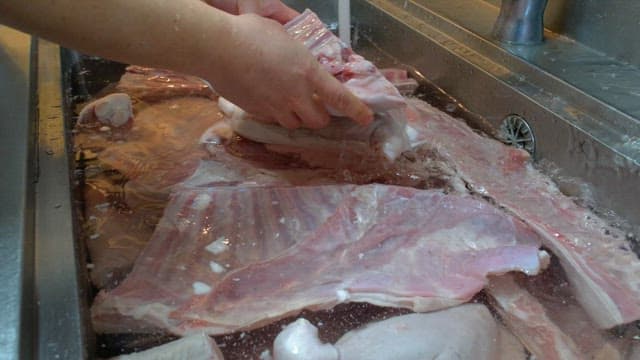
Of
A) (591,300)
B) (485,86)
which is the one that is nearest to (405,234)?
(591,300)

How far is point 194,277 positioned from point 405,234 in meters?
0.31

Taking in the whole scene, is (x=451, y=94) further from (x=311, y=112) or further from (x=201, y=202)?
(x=201, y=202)

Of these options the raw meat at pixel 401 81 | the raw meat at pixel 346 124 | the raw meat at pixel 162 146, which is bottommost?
the raw meat at pixel 162 146

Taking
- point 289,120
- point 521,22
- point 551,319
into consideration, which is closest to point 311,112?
point 289,120

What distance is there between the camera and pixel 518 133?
4.26 ft

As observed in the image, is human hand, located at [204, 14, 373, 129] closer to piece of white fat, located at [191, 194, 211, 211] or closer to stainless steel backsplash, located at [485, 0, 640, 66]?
piece of white fat, located at [191, 194, 211, 211]

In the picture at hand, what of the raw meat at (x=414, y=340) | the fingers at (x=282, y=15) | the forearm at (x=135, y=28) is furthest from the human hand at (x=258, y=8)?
the raw meat at (x=414, y=340)

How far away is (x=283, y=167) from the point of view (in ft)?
3.72

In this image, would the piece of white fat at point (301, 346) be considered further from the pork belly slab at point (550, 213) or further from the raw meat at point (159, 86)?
the raw meat at point (159, 86)

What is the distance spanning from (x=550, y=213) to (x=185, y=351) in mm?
629

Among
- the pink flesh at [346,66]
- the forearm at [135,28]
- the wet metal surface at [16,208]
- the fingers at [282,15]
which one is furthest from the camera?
the fingers at [282,15]

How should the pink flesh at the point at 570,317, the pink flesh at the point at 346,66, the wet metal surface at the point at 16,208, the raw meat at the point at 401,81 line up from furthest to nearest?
the raw meat at the point at 401,81 → the pink flesh at the point at 346,66 → the pink flesh at the point at 570,317 → the wet metal surface at the point at 16,208

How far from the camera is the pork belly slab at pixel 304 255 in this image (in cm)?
83

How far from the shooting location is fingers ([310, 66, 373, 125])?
983mm
